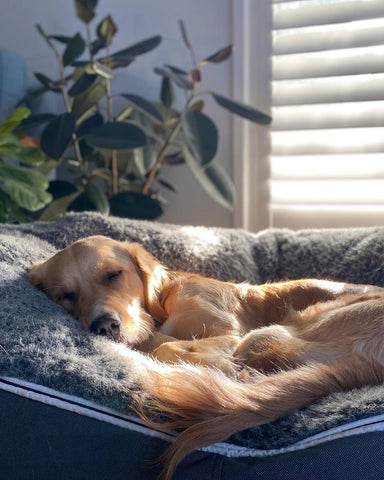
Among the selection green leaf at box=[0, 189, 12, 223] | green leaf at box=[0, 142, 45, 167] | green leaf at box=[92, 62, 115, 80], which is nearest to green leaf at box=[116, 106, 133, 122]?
green leaf at box=[92, 62, 115, 80]

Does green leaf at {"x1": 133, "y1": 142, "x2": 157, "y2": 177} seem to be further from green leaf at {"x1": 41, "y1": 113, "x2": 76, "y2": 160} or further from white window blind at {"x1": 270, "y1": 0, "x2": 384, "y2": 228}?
white window blind at {"x1": 270, "y1": 0, "x2": 384, "y2": 228}

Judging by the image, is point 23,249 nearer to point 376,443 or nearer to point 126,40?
point 376,443

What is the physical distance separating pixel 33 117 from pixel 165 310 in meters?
1.68

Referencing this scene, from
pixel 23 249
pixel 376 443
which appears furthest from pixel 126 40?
pixel 376 443

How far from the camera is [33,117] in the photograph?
3.02 metres

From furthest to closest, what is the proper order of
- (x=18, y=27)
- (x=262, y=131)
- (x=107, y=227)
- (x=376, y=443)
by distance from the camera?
(x=18, y=27), (x=262, y=131), (x=107, y=227), (x=376, y=443)

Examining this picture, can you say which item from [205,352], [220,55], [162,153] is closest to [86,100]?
[162,153]

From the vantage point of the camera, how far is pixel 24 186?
95.7 inches

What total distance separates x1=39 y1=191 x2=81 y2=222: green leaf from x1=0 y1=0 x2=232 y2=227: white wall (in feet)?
2.30

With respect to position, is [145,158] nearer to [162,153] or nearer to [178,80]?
[162,153]

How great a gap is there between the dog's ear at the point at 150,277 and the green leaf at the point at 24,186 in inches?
30.4

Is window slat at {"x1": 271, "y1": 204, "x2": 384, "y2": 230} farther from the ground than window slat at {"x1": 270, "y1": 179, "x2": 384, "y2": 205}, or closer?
closer

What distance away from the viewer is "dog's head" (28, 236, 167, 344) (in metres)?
1.53

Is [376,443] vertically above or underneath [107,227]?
underneath
